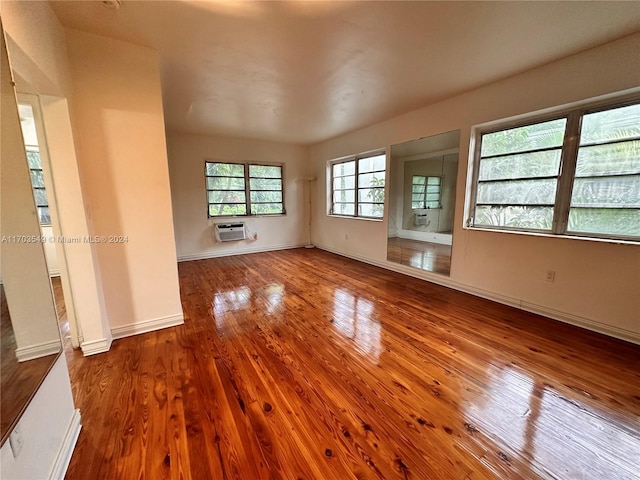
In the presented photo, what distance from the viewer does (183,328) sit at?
2617 mm

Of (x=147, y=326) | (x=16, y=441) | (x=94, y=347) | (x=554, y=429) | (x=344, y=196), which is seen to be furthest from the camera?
(x=344, y=196)

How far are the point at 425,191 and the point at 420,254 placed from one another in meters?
1.07

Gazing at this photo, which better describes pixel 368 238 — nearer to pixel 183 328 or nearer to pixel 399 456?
pixel 183 328

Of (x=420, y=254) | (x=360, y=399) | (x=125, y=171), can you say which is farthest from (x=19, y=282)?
(x=420, y=254)

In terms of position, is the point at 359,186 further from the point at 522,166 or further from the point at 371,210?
the point at 522,166

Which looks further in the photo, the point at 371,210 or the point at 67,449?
the point at 371,210

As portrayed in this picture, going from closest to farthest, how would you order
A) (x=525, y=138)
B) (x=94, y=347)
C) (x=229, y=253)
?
1. (x=94, y=347)
2. (x=525, y=138)
3. (x=229, y=253)

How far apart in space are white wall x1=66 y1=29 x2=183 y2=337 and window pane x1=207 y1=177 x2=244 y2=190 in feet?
11.3

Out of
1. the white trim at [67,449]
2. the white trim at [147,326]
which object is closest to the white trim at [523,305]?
the white trim at [147,326]

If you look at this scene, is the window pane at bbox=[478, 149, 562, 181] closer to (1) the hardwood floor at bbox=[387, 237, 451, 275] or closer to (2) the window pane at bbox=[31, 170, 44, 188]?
(1) the hardwood floor at bbox=[387, 237, 451, 275]

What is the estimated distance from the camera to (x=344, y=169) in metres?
5.81

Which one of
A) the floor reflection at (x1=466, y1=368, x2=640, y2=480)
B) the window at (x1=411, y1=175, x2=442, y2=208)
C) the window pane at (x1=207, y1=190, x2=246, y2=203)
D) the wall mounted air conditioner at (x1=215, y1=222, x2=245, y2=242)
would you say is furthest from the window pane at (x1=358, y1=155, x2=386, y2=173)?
the floor reflection at (x1=466, y1=368, x2=640, y2=480)

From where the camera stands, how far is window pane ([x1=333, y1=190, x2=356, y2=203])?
221 inches

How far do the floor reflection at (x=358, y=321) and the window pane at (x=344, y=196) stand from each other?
268cm
